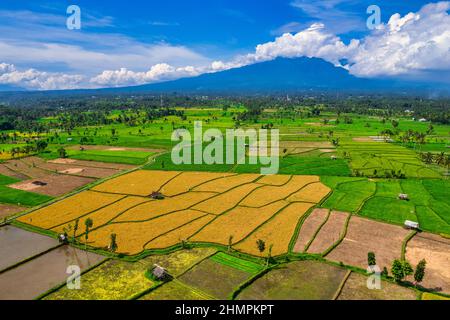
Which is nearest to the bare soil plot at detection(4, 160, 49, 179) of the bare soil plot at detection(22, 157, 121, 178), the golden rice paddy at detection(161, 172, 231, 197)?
the bare soil plot at detection(22, 157, 121, 178)

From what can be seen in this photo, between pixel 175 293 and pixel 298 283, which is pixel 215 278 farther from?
pixel 298 283

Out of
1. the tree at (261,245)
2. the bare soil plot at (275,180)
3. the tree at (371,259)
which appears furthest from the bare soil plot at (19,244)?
the bare soil plot at (275,180)

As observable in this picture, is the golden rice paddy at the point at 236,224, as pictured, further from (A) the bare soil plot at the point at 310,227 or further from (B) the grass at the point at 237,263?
(A) the bare soil plot at the point at 310,227

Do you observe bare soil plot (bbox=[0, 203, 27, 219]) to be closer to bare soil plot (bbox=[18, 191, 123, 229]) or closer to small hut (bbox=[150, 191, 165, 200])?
bare soil plot (bbox=[18, 191, 123, 229])

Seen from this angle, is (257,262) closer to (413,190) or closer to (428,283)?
(428,283)

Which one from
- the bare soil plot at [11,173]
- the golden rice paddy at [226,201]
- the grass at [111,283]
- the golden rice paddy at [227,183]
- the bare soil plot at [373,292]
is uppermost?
the bare soil plot at [11,173]

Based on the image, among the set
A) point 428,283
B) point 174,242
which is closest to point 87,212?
point 174,242

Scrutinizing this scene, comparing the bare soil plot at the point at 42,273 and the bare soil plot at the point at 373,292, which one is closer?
the bare soil plot at the point at 373,292
